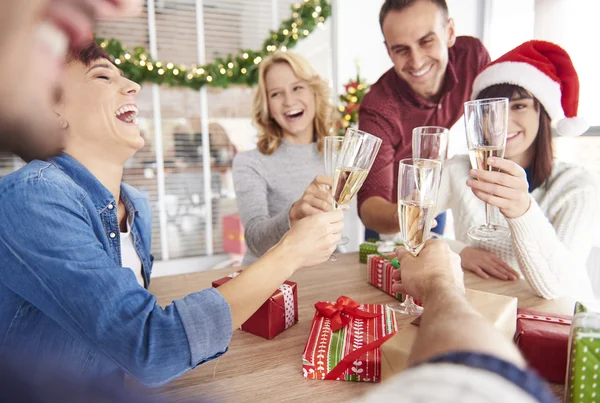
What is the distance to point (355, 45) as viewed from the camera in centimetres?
→ 425

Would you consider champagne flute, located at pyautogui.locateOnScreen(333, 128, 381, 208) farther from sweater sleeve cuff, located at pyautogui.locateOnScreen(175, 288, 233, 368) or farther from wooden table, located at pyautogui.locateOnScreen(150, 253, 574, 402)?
sweater sleeve cuff, located at pyautogui.locateOnScreen(175, 288, 233, 368)

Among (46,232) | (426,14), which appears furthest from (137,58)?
(46,232)

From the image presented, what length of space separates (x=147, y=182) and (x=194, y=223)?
624 millimetres

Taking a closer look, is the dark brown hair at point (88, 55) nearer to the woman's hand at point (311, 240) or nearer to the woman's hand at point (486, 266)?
the woman's hand at point (311, 240)

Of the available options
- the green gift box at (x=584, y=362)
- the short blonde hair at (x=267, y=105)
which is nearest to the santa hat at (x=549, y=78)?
the short blonde hair at (x=267, y=105)

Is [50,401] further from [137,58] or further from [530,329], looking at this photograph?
[137,58]

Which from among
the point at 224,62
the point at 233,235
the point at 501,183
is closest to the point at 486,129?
the point at 501,183

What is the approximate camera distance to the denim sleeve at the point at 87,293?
2.30ft

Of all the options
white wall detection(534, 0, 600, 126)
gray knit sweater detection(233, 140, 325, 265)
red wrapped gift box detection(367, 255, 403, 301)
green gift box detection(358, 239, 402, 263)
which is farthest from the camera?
white wall detection(534, 0, 600, 126)

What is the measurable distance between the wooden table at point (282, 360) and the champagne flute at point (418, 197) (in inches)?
9.2

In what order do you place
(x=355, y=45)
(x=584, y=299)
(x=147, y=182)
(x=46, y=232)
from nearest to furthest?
(x=46, y=232) < (x=584, y=299) < (x=147, y=182) < (x=355, y=45)

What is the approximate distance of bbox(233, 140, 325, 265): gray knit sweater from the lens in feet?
6.93

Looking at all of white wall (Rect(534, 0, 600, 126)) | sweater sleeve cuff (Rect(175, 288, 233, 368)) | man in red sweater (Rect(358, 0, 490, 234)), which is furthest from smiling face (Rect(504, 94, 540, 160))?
white wall (Rect(534, 0, 600, 126))

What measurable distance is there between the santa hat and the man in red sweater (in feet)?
1.82
